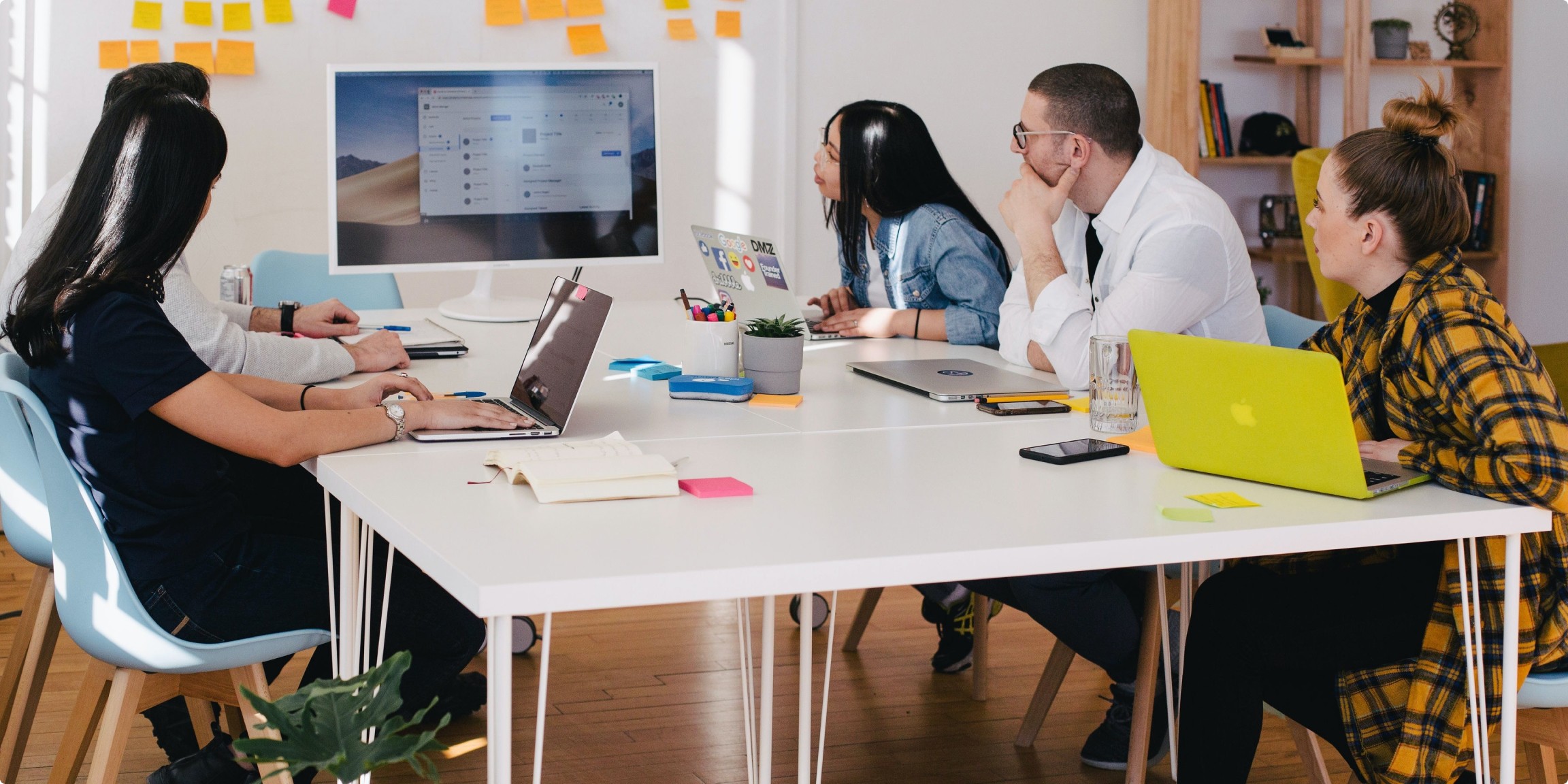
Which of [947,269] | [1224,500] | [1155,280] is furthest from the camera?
[947,269]

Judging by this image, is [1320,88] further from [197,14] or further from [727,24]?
[197,14]

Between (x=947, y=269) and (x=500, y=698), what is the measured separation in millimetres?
1844

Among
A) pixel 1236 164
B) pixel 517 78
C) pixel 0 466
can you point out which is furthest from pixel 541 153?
pixel 1236 164

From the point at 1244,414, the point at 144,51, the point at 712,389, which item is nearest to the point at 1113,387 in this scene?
the point at 1244,414

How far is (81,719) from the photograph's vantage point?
174cm

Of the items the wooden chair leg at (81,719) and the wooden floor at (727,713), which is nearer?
the wooden chair leg at (81,719)

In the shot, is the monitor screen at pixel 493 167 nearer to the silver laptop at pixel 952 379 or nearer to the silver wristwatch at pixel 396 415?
the silver laptop at pixel 952 379

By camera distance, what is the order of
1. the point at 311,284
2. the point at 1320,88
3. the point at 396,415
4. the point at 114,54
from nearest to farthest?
the point at 396,415 < the point at 311,284 < the point at 114,54 < the point at 1320,88

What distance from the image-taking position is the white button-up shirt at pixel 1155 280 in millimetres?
2160

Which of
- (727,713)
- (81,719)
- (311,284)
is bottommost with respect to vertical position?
(727,713)

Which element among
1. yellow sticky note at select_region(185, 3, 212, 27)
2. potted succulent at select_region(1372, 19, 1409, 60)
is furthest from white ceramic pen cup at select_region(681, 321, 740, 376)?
potted succulent at select_region(1372, 19, 1409, 60)

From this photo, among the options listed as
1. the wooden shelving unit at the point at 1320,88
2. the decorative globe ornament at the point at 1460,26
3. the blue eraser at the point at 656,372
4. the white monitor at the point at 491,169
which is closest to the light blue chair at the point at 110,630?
the blue eraser at the point at 656,372

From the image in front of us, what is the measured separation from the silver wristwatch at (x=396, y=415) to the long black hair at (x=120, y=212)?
1.02 feet

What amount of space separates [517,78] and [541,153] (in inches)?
6.4
